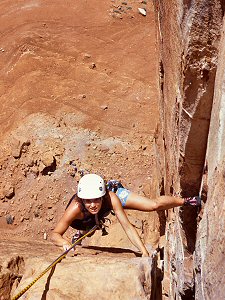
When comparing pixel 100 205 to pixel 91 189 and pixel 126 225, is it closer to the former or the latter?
pixel 91 189

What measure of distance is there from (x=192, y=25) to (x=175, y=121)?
3.77 feet

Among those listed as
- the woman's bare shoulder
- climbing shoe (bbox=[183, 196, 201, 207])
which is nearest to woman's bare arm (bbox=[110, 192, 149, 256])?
the woman's bare shoulder

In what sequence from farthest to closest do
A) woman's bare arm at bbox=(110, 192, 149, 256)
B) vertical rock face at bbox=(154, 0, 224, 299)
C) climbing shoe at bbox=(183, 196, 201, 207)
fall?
woman's bare arm at bbox=(110, 192, 149, 256), climbing shoe at bbox=(183, 196, 201, 207), vertical rock face at bbox=(154, 0, 224, 299)

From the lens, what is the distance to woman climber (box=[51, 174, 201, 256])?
433cm

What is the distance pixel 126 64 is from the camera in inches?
388

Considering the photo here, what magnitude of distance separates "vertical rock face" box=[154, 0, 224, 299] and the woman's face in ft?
2.64

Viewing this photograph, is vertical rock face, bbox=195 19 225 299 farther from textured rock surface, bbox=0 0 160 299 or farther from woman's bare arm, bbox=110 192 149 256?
textured rock surface, bbox=0 0 160 299

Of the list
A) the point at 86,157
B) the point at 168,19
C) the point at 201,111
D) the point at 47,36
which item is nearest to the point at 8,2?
the point at 47,36

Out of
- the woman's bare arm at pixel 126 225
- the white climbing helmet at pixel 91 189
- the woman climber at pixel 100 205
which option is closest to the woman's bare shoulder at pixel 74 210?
the woman climber at pixel 100 205

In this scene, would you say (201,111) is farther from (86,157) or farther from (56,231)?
(86,157)

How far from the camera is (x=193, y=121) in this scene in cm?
372

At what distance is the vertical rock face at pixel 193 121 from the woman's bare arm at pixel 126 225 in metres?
0.52

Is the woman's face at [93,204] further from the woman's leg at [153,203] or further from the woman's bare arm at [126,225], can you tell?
the woman's leg at [153,203]

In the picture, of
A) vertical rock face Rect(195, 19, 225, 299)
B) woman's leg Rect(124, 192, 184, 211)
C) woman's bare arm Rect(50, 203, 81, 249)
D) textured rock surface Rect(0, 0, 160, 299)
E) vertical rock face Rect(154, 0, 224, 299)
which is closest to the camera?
vertical rock face Rect(195, 19, 225, 299)
